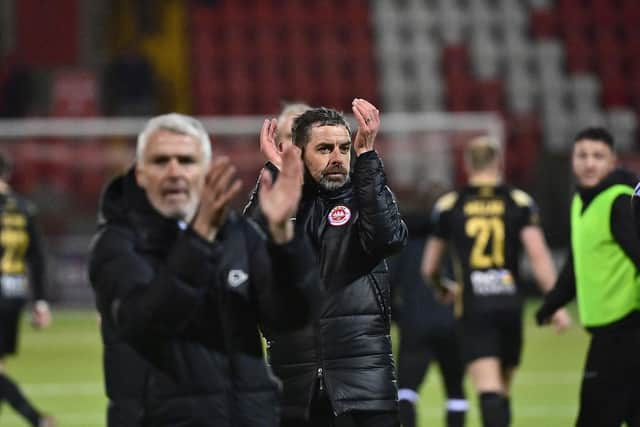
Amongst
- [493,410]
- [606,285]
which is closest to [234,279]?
[606,285]

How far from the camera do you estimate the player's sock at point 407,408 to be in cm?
884

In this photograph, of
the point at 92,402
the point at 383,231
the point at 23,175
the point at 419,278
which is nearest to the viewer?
the point at 383,231

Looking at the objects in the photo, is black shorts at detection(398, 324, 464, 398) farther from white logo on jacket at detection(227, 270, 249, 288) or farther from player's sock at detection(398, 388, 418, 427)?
white logo on jacket at detection(227, 270, 249, 288)

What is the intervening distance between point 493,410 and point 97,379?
590cm

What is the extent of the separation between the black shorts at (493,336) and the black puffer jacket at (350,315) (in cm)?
328

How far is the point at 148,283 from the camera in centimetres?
360

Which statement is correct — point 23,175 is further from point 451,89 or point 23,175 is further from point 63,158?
point 451,89

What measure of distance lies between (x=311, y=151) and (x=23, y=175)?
15.7 meters

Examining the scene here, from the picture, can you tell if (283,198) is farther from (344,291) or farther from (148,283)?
(344,291)

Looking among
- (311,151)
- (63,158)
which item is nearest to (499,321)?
(311,151)

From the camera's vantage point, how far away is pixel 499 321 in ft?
27.9

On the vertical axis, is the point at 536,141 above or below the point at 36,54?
below

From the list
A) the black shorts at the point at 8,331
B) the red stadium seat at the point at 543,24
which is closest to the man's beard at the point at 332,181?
the black shorts at the point at 8,331

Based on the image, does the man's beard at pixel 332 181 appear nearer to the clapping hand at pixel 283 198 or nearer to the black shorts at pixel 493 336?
the clapping hand at pixel 283 198
